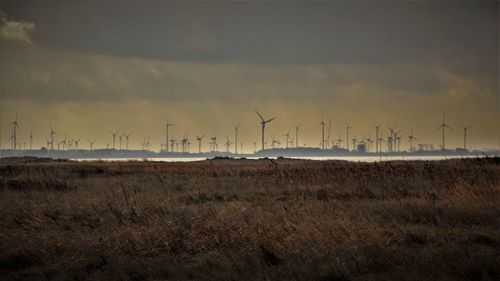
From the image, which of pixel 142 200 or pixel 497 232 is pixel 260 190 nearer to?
pixel 142 200

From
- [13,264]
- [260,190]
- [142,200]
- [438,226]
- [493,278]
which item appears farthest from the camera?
[260,190]

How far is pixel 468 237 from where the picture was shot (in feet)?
38.9

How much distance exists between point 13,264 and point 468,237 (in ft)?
31.4

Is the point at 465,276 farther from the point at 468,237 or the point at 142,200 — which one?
the point at 142,200

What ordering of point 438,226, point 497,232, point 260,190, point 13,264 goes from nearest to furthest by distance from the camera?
1. point 13,264
2. point 497,232
3. point 438,226
4. point 260,190

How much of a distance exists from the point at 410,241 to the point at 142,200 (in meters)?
10.9

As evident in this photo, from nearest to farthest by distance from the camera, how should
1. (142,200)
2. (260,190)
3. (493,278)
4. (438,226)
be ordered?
(493,278) < (438,226) < (142,200) < (260,190)

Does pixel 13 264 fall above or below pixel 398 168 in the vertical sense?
below

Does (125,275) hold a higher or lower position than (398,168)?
lower

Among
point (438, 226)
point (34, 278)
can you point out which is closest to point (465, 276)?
point (438, 226)

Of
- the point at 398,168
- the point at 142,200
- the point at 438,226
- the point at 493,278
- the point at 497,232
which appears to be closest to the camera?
the point at 493,278

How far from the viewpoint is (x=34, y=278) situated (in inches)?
395

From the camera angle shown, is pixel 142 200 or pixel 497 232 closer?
pixel 497 232

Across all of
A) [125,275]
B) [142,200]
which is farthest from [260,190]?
[125,275]
